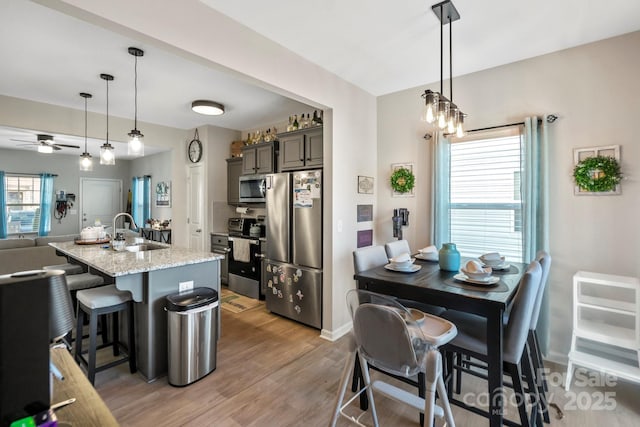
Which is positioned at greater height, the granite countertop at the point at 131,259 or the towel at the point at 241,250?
the granite countertop at the point at 131,259

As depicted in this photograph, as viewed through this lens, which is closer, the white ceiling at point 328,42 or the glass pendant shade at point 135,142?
the white ceiling at point 328,42

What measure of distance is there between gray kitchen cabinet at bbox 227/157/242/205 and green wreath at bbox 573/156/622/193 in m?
4.29

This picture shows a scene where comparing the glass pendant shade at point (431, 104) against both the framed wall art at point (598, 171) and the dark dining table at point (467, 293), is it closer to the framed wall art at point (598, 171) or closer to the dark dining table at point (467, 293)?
the dark dining table at point (467, 293)

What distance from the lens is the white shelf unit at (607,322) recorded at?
2.11 metres

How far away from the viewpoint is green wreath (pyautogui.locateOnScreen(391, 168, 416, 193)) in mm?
3449

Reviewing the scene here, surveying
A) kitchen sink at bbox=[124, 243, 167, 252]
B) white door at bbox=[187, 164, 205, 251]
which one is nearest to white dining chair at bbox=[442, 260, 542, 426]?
kitchen sink at bbox=[124, 243, 167, 252]

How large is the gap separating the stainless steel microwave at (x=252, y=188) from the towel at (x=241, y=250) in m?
0.64

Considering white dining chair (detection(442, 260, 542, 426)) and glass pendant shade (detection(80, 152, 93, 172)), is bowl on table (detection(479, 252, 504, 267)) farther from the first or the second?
glass pendant shade (detection(80, 152, 93, 172))

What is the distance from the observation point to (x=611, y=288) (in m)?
2.44

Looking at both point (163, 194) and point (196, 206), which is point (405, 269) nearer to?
point (196, 206)

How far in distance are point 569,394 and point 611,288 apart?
93cm

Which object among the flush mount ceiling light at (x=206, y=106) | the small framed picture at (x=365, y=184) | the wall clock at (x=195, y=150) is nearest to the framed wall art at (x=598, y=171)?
the small framed picture at (x=365, y=184)

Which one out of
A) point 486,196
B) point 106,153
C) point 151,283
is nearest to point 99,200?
point 106,153

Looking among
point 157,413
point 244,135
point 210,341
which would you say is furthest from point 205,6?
point 244,135
